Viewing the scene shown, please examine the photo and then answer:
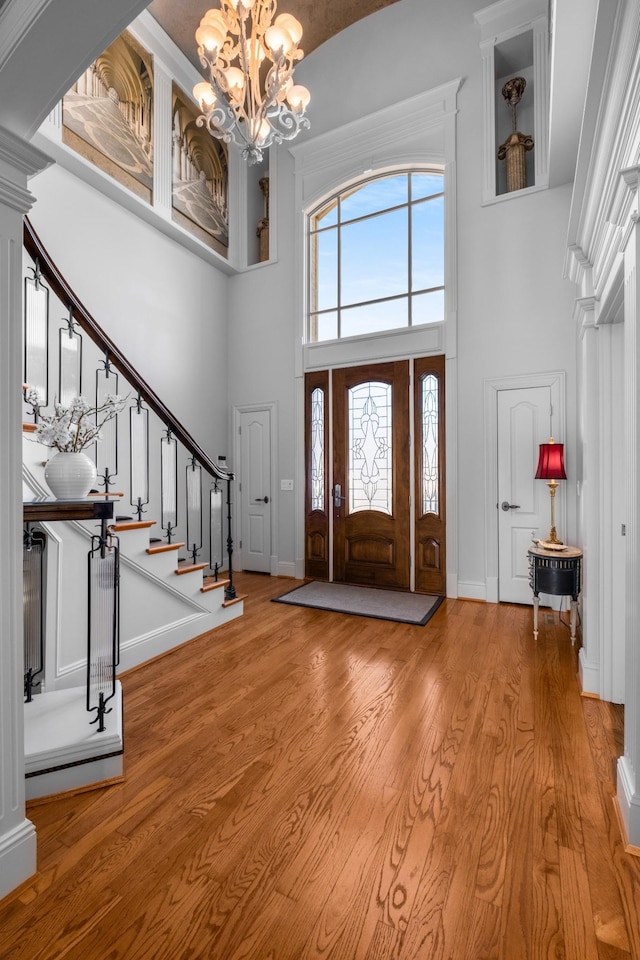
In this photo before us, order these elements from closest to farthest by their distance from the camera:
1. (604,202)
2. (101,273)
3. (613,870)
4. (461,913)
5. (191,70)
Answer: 1. (461,913)
2. (613,870)
3. (604,202)
4. (101,273)
5. (191,70)

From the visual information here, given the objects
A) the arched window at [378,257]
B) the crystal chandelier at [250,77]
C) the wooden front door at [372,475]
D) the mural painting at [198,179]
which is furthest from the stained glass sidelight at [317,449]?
the crystal chandelier at [250,77]

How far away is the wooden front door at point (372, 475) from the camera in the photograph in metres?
4.89

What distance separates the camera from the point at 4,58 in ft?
4.00

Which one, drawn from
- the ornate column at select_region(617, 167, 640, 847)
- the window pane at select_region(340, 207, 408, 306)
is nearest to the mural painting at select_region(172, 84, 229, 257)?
the window pane at select_region(340, 207, 408, 306)

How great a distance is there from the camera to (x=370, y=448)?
5066 millimetres

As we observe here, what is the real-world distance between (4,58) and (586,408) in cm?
291

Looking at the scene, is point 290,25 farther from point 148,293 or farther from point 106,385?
point 106,385

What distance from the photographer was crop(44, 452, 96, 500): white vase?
1989 millimetres

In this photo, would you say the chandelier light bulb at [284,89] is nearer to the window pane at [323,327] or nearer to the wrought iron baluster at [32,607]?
the window pane at [323,327]

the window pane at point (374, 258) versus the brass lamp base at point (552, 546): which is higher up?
the window pane at point (374, 258)

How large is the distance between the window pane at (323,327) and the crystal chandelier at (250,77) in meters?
1.97

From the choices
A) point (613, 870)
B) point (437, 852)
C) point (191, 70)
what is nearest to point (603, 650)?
point (613, 870)

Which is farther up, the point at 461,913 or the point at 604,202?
the point at 604,202

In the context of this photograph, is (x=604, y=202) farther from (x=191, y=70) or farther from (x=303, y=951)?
(x=191, y=70)
